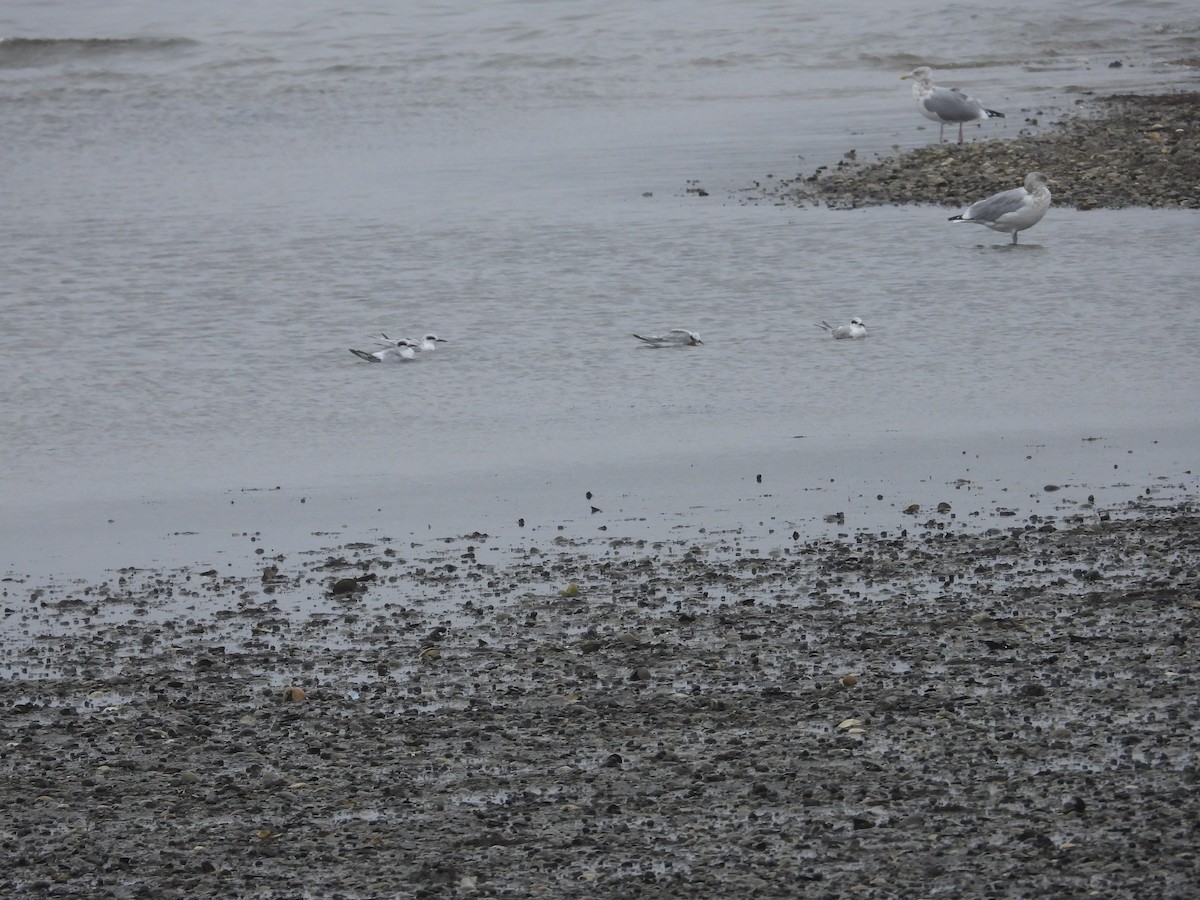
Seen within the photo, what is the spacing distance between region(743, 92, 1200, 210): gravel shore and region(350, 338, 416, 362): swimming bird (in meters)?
7.81

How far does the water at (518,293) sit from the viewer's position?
12.1 meters

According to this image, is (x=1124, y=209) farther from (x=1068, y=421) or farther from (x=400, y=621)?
(x=400, y=621)

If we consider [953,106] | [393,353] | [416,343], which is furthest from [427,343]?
[953,106]

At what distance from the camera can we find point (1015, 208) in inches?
750

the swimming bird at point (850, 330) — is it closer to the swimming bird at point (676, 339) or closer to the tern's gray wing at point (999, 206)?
the swimming bird at point (676, 339)

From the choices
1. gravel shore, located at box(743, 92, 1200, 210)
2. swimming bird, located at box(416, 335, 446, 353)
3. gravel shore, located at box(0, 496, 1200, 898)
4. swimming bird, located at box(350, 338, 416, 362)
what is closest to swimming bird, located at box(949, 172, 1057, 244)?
gravel shore, located at box(743, 92, 1200, 210)

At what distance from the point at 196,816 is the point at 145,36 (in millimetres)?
37640

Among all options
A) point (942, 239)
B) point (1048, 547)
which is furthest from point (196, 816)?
point (942, 239)

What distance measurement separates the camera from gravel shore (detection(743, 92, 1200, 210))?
67.7ft

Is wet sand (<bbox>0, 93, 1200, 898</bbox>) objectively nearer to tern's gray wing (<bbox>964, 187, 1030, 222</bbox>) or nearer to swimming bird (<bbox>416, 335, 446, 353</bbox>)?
swimming bird (<bbox>416, 335, 446, 353</bbox>)

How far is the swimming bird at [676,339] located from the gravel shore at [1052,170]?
21.4 ft

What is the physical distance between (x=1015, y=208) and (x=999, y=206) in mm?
206

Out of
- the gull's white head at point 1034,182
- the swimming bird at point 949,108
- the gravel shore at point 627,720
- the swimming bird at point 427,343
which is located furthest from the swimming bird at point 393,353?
the swimming bird at point 949,108

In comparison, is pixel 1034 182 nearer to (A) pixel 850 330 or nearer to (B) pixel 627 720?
(A) pixel 850 330
